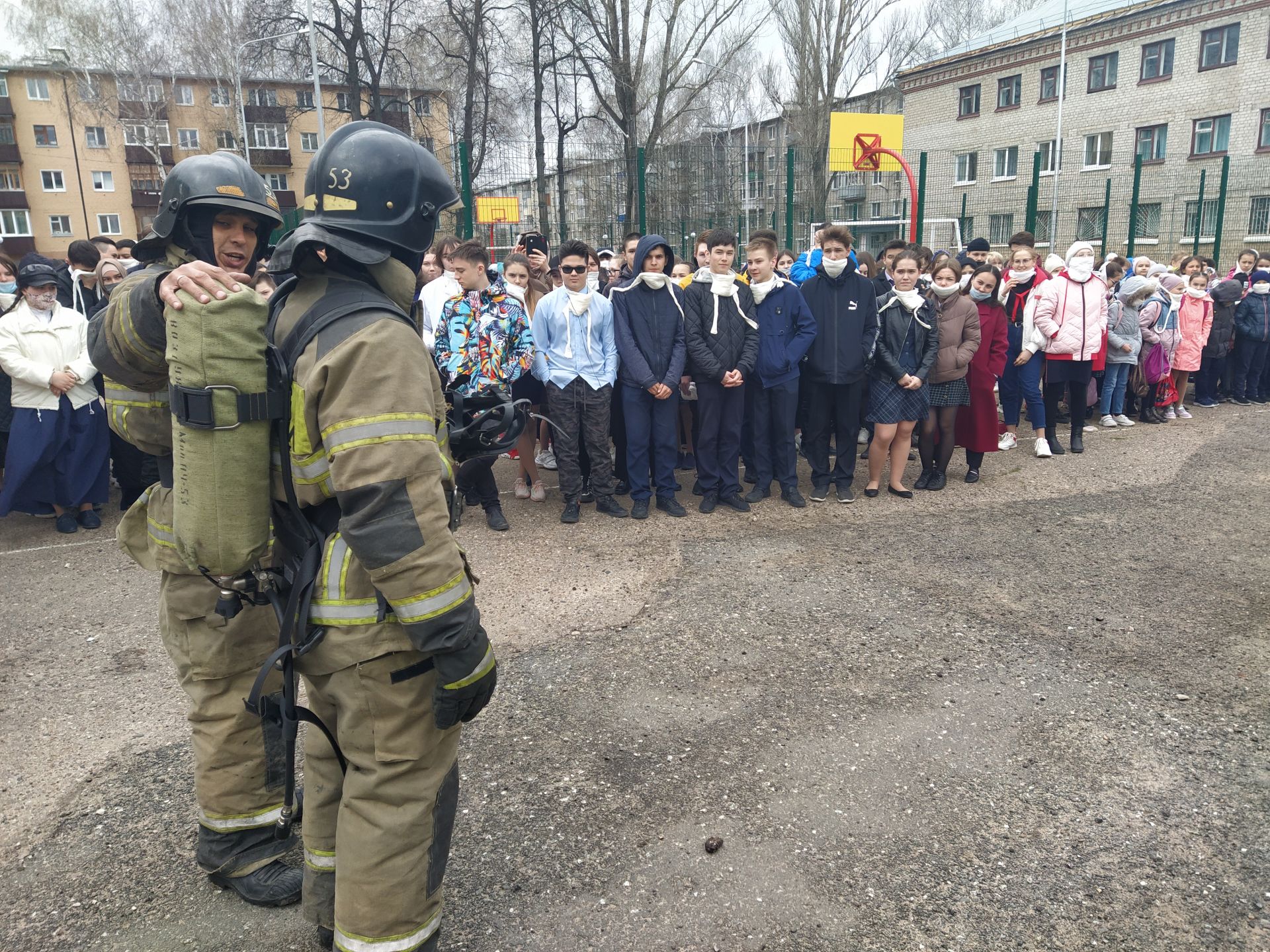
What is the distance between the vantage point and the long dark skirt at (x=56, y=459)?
661 centimetres

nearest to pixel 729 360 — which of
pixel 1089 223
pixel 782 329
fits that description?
pixel 782 329

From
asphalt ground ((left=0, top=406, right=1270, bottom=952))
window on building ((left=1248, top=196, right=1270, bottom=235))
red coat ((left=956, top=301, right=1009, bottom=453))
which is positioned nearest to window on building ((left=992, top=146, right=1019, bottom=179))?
window on building ((left=1248, top=196, right=1270, bottom=235))

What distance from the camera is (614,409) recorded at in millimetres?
7883

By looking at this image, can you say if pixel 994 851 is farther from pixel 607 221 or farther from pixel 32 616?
pixel 607 221

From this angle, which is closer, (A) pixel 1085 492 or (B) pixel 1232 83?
(A) pixel 1085 492

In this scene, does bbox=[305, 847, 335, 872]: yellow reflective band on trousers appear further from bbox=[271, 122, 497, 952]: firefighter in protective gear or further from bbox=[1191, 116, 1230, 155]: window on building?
bbox=[1191, 116, 1230, 155]: window on building

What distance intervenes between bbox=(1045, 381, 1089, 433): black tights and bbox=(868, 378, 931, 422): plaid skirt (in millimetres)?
2468

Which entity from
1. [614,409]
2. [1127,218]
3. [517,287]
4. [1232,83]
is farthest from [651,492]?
[1232,83]

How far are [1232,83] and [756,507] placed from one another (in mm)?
A: 34707

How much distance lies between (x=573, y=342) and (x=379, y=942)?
5.18 meters

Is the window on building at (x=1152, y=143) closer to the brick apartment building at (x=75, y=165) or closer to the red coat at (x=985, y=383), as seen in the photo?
the red coat at (x=985, y=383)

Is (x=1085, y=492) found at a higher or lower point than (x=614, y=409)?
lower

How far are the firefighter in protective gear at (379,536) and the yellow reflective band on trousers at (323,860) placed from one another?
0.57 feet

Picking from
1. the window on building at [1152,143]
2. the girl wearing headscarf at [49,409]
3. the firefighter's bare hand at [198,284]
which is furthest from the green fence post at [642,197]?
the window on building at [1152,143]
